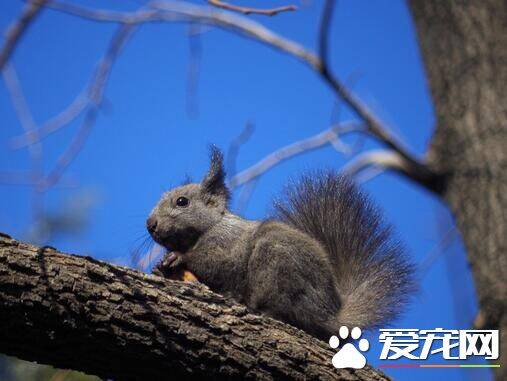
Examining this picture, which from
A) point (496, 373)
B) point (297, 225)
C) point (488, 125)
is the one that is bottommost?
point (496, 373)

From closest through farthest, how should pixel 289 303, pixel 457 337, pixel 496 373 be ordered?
pixel 496 373
pixel 457 337
pixel 289 303

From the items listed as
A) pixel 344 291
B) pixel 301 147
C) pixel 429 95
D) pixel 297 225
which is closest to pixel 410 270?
pixel 344 291

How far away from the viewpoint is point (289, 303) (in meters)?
4.59

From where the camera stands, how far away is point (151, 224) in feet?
17.7

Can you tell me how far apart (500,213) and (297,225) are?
12.0ft

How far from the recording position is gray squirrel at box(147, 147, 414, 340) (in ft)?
15.2

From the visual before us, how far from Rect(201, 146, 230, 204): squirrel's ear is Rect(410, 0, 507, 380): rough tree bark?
3882 mm

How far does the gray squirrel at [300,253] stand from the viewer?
15.2ft

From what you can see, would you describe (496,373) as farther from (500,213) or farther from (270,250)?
(270,250)

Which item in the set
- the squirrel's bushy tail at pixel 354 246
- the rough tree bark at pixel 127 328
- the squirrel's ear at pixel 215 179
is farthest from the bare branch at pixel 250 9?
the squirrel's ear at pixel 215 179

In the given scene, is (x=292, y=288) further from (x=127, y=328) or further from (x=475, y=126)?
(x=475, y=126)

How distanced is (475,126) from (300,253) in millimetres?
3007

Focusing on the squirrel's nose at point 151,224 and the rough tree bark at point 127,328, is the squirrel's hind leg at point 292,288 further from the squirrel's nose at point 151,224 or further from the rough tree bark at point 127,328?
the squirrel's nose at point 151,224

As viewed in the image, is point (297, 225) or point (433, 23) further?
point (297, 225)
